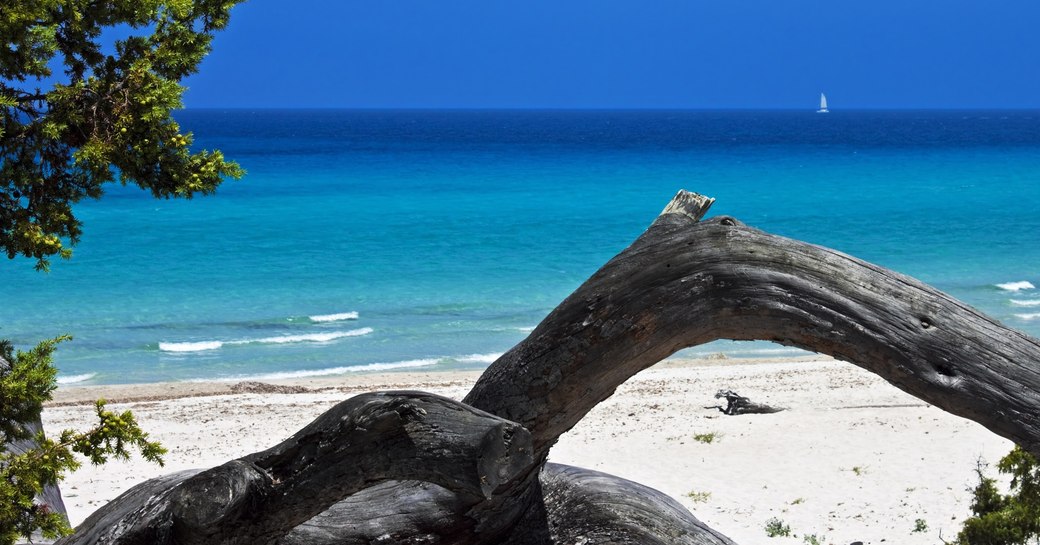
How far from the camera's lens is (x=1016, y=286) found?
26500 millimetres

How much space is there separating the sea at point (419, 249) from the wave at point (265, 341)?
0.09m

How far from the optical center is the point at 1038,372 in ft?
11.3

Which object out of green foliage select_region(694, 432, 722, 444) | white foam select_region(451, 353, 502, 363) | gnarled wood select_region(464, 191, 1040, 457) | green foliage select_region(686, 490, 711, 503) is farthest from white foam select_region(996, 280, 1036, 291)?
gnarled wood select_region(464, 191, 1040, 457)

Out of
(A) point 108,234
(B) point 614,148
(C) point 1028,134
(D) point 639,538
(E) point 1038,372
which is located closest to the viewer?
(E) point 1038,372

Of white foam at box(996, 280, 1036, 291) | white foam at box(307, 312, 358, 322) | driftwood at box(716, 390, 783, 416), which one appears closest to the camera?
driftwood at box(716, 390, 783, 416)

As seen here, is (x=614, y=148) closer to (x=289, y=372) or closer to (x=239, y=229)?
(x=239, y=229)

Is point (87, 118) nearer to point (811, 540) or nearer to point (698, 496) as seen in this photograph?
point (811, 540)

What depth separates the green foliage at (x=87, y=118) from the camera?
12.2ft

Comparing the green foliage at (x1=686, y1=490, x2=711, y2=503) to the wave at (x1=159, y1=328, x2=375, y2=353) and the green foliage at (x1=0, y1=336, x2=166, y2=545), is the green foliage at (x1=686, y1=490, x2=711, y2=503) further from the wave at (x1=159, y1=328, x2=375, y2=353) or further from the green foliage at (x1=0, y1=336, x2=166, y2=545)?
the wave at (x1=159, y1=328, x2=375, y2=353)

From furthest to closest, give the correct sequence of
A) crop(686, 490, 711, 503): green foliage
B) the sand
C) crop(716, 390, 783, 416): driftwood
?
1. crop(716, 390, 783, 416): driftwood
2. crop(686, 490, 711, 503): green foliage
3. the sand

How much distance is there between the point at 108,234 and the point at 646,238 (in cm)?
3862

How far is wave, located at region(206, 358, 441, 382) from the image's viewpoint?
17.9 metres

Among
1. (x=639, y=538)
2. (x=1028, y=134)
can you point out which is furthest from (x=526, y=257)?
(x=1028, y=134)

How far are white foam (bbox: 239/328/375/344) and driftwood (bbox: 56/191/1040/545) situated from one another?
17.0 metres
